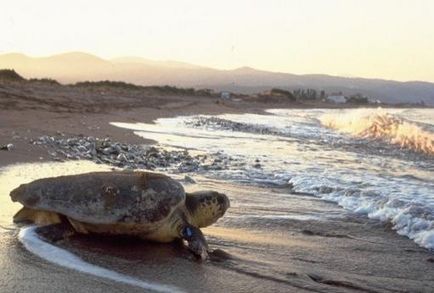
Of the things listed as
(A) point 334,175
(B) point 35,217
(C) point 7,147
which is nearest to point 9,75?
(C) point 7,147

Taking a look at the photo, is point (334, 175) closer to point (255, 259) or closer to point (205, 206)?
point (205, 206)

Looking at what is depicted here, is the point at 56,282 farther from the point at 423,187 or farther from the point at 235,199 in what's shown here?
the point at 423,187

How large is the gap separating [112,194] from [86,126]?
11.6 meters

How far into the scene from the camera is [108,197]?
195 inches

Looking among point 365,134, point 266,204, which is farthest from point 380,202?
point 365,134

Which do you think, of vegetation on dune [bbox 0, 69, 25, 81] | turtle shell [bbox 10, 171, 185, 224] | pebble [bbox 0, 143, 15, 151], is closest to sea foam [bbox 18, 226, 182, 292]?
turtle shell [bbox 10, 171, 185, 224]

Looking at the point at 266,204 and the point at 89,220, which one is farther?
the point at 266,204

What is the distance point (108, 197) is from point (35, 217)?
747mm

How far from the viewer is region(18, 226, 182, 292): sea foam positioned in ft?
12.6

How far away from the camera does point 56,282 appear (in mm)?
3752

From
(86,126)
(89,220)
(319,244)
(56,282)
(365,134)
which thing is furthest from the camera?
(365,134)

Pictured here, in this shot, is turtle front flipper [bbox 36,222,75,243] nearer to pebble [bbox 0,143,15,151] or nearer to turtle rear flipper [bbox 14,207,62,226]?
turtle rear flipper [bbox 14,207,62,226]

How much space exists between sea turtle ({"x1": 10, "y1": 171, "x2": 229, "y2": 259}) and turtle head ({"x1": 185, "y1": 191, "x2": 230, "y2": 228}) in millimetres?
121

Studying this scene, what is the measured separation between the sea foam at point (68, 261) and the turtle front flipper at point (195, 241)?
76cm
